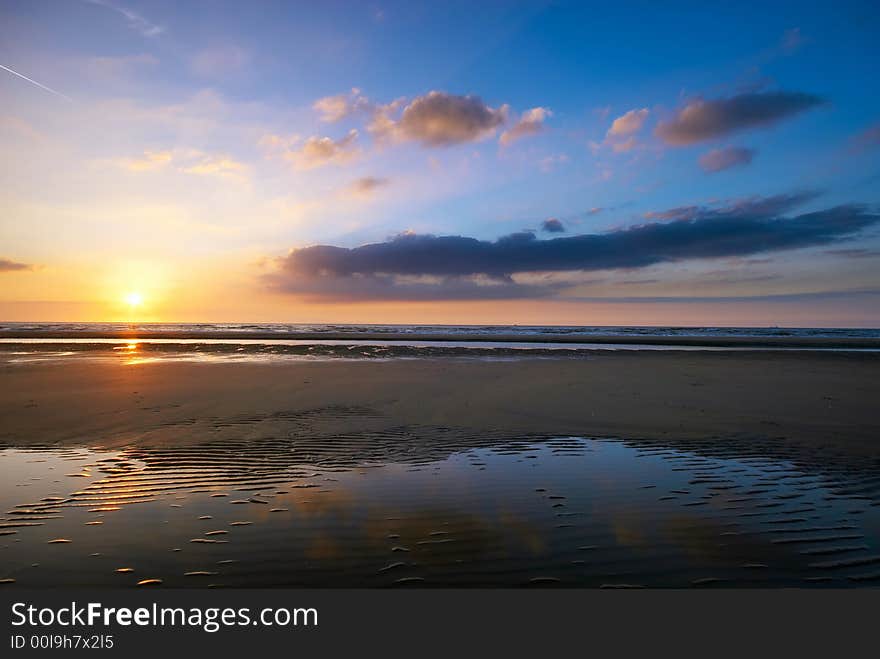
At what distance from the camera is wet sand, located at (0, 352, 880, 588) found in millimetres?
5207

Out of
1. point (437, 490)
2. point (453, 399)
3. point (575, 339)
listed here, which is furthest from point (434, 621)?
point (575, 339)

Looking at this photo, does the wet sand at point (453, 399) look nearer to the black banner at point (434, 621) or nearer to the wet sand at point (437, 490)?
the wet sand at point (437, 490)

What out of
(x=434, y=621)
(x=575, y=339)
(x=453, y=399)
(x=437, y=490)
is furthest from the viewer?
(x=575, y=339)

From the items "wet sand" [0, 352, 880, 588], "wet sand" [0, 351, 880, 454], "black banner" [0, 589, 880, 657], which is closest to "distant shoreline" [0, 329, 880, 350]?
"wet sand" [0, 351, 880, 454]

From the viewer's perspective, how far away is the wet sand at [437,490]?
5.21 meters

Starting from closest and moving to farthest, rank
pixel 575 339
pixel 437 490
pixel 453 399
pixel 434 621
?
pixel 434 621 → pixel 437 490 → pixel 453 399 → pixel 575 339

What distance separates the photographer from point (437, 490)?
776 centimetres

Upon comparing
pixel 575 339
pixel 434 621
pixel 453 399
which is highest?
pixel 575 339

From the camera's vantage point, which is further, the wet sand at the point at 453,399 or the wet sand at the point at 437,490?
the wet sand at the point at 453,399

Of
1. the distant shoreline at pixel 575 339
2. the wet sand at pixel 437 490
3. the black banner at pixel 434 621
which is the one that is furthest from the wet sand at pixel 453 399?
the distant shoreline at pixel 575 339

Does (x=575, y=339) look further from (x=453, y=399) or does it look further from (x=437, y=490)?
(x=437, y=490)

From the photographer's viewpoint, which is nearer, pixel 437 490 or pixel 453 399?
pixel 437 490

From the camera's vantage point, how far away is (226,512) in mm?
6711

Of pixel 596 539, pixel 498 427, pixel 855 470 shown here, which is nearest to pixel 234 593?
pixel 596 539
